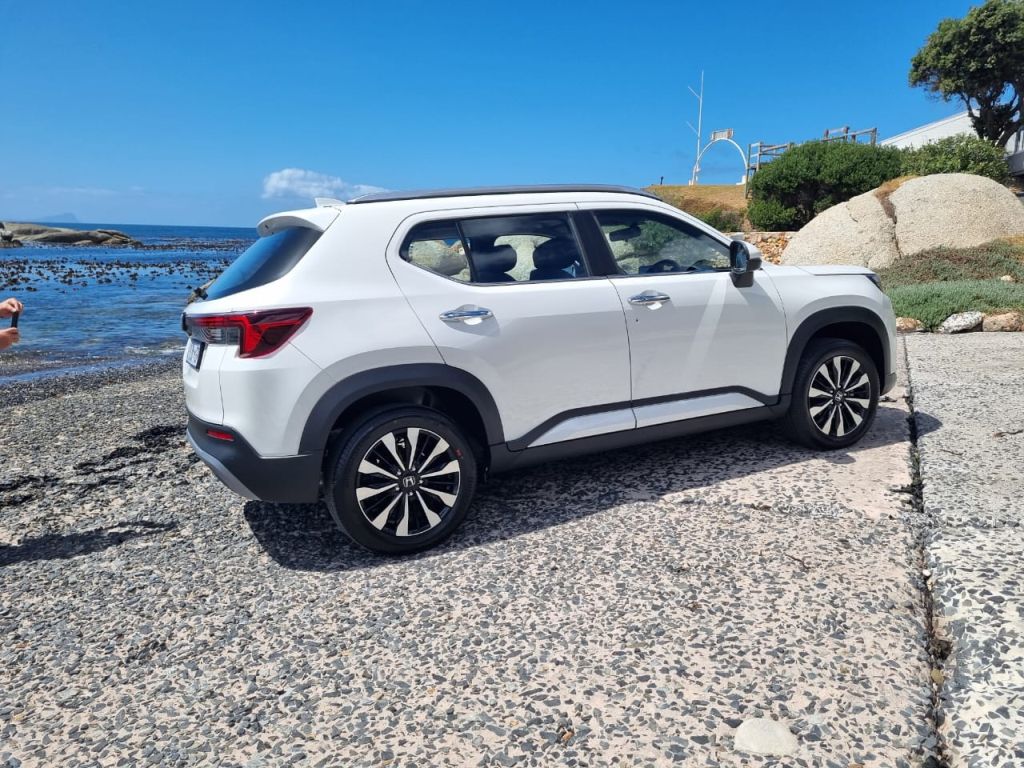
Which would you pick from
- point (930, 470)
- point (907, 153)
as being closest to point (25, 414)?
point (930, 470)

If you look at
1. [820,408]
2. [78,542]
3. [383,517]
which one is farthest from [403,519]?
[820,408]

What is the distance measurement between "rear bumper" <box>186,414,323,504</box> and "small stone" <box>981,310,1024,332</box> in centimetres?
1016

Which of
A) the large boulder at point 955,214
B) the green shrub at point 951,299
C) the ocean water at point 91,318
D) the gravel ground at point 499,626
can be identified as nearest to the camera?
the gravel ground at point 499,626

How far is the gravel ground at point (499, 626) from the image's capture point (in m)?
2.27

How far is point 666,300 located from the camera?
4.03 meters

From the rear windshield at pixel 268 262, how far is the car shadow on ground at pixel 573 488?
1.41 metres

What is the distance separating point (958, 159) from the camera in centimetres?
2181

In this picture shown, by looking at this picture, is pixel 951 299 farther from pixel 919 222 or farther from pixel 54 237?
pixel 54 237

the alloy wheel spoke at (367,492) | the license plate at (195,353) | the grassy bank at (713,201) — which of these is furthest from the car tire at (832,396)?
the grassy bank at (713,201)

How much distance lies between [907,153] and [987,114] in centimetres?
1584

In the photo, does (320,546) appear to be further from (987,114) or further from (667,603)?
(987,114)

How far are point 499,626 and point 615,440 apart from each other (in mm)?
1437

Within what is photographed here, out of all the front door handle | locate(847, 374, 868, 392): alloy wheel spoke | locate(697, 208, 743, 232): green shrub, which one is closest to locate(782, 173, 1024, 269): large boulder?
locate(847, 374, 868, 392): alloy wheel spoke

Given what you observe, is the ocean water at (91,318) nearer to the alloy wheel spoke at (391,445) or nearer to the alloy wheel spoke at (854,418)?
the alloy wheel spoke at (391,445)
